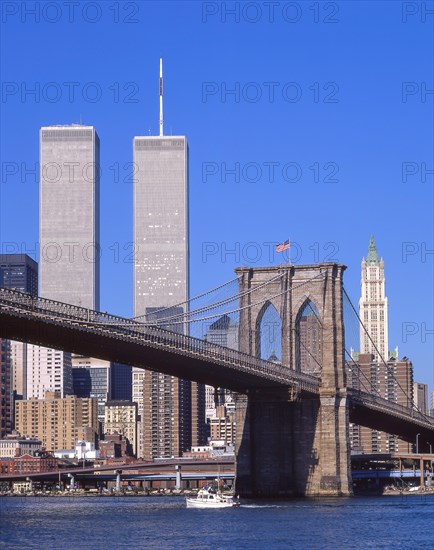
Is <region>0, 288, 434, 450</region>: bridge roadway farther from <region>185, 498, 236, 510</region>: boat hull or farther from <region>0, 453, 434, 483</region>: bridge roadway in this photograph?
<region>0, 453, 434, 483</region>: bridge roadway

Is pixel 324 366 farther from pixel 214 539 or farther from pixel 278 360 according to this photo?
pixel 214 539

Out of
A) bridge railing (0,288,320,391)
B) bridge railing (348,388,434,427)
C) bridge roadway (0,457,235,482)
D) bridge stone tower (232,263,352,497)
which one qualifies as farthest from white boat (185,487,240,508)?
bridge roadway (0,457,235,482)

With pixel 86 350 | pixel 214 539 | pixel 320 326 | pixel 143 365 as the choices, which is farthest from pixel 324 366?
pixel 214 539

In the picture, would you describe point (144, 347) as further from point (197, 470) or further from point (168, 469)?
point (168, 469)

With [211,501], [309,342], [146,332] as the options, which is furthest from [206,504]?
[146,332]

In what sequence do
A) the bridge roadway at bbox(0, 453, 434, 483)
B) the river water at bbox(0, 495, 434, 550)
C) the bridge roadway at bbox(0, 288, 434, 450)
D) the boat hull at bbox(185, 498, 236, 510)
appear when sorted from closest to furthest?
the river water at bbox(0, 495, 434, 550) < the bridge roadway at bbox(0, 288, 434, 450) < the boat hull at bbox(185, 498, 236, 510) < the bridge roadway at bbox(0, 453, 434, 483)
